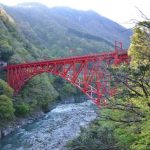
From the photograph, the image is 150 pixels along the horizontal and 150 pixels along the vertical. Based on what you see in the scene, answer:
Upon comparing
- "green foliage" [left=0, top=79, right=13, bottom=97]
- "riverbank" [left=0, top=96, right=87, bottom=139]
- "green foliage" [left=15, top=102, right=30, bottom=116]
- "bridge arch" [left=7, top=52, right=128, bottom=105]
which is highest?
"bridge arch" [left=7, top=52, right=128, bottom=105]

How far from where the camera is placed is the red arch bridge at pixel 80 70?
37059 mm

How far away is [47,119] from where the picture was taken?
162ft

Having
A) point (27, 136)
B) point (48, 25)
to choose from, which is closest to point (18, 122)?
point (27, 136)

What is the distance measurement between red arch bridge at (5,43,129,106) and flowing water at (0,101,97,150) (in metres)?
4.00

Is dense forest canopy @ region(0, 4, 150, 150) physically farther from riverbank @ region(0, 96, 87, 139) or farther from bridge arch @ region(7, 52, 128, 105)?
bridge arch @ region(7, 52, 128, 105)

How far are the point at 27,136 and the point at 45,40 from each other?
109 m

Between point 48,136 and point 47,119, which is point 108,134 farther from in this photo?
point 47,119

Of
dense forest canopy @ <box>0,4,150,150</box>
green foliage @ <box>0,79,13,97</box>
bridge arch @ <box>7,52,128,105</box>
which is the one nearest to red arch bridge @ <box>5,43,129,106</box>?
bridge arch @ <box>7,52,128,105</box>

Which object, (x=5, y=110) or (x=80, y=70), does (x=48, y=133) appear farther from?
(x=80, y=70)

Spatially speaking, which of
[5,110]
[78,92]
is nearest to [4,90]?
[5,110]

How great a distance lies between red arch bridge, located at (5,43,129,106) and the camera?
1459 inches

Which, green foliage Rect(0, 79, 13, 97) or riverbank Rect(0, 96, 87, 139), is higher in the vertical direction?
green foliage Rect(0, 79, 13, 97)

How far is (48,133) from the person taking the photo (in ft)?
128

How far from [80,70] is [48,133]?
7.98 m
